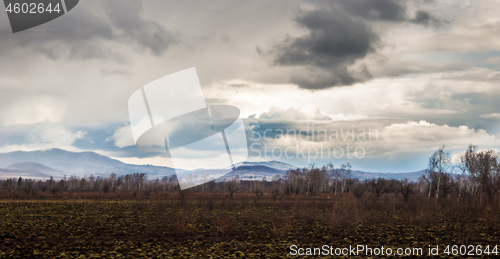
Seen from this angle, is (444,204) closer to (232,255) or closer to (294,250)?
(294,250)

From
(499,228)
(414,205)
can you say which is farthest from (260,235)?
(414,205)

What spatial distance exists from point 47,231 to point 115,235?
16.4ft

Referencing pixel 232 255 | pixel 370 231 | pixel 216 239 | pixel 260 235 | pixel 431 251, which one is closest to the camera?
pixel 232 255

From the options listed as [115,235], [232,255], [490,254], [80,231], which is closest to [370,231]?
[490,254]

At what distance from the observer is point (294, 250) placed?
1731 cm

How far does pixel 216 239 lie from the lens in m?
20.8

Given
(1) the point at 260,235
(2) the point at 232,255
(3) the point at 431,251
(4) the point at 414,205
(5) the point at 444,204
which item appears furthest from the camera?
(5) the point at 444,204

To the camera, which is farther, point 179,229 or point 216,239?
point 179,229

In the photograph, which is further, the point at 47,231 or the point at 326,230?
the point at 326,230

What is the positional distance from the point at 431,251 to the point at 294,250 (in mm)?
7397

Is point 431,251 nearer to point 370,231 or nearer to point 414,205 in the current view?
point 370,231

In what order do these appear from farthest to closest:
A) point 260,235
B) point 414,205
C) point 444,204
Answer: point 444,204 < point 414,205 < point 260,235

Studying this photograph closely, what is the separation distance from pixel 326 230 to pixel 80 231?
58.0 ft

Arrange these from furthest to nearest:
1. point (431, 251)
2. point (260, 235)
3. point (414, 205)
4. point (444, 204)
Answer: point (444, 204)
point (414, 205)
point (260, 235)
point (431, 251)
